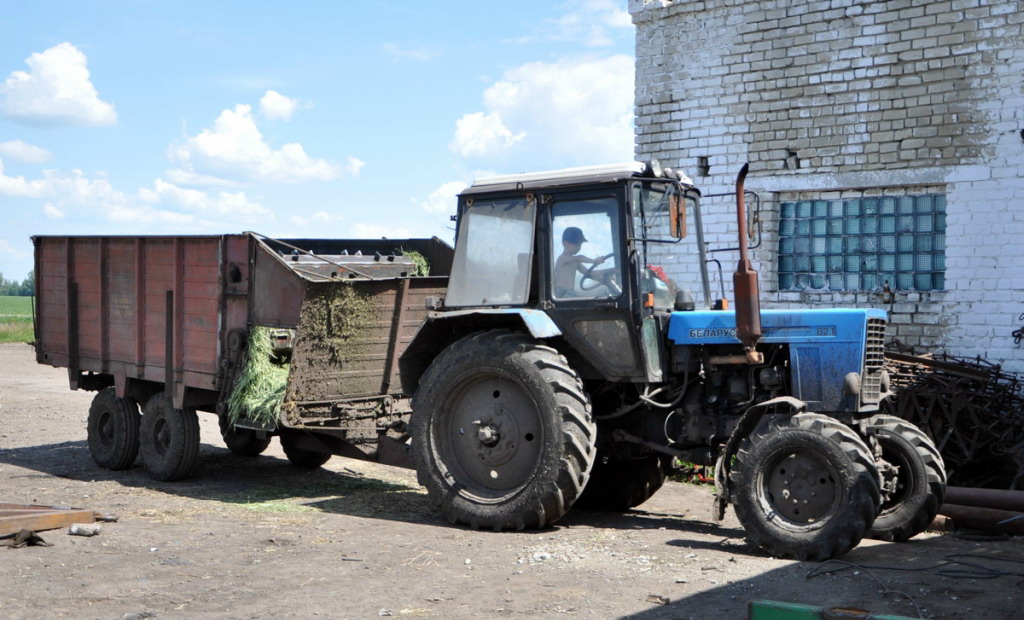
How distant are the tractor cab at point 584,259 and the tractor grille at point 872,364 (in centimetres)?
131

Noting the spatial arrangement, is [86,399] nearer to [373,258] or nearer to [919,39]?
[373,258]

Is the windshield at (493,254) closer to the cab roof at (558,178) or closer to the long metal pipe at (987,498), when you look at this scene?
the cab roof at (558,178)

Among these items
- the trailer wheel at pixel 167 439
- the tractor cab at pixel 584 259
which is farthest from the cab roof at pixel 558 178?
the trailer wheel at pixel 167 439

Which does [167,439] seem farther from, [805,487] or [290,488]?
[805,487]

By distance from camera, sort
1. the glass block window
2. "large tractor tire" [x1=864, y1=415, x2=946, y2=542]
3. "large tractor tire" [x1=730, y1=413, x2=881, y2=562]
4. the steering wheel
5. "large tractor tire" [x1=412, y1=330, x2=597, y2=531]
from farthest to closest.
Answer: the glass block window, the steering wheel, "large tractor tire" [x1=412, y1=330, x2=597, y2=531], "large tractor tire" [x1=864, y1=415, x2=946, y2=542], "large tractor tire" [x1=730, y1=413, x2=881, y2=562]

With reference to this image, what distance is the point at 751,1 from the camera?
1211 centimetres

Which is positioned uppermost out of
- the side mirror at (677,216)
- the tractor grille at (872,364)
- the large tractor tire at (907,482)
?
the side mirror at (677,216)

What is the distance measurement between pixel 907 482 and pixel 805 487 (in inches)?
33.8

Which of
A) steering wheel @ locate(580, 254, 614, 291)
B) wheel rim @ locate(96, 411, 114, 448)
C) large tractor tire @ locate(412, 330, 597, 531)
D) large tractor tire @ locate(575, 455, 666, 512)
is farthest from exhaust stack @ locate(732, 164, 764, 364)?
wheel rim @ locate(96, 411, 114, 448)

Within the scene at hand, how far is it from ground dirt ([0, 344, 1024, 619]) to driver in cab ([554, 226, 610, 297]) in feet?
5.40

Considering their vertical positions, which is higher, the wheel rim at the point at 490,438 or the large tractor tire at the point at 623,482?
the wheel rim at the point at 490,438

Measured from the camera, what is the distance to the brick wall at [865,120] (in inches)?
414

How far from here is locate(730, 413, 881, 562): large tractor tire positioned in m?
6.21

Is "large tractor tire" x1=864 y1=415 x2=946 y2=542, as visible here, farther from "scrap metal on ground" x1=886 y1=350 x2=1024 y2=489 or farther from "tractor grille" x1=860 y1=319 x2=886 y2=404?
"scrap metal on ground" x1=886 y1=350 x2=1024 y2=489
